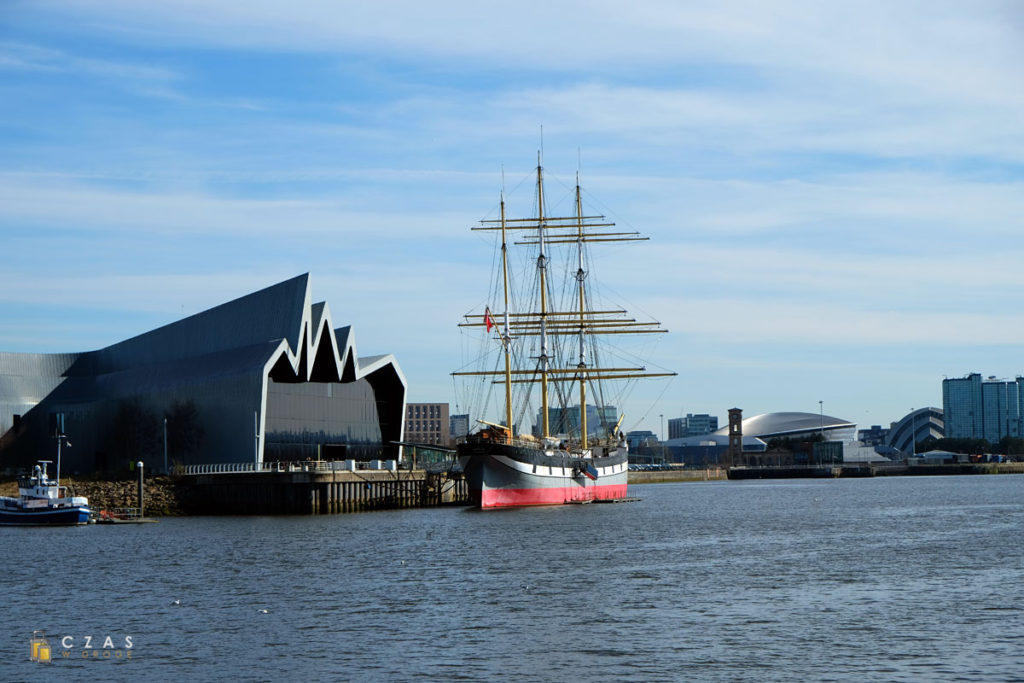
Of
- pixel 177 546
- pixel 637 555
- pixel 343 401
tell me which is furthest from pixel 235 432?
pixel 637 555

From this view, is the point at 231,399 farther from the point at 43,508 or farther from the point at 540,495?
the point at 540,495

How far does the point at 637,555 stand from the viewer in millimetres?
56250

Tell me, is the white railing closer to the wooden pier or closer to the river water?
the wooden pier

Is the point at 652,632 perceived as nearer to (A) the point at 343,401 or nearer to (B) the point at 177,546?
(B) the point at 177,546

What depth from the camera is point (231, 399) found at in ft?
324

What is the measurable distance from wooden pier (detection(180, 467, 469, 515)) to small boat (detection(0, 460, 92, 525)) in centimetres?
1200

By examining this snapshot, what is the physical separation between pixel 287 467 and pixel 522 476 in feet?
58.4

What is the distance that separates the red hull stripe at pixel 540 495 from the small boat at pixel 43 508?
2730 cm

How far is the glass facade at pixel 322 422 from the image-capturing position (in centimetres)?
9956

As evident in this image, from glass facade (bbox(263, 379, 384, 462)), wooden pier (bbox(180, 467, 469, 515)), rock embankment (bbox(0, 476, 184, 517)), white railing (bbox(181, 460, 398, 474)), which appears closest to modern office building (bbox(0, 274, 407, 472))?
glass facade (bbox(263, 379, 384, 462))

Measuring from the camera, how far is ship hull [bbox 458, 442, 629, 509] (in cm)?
9062

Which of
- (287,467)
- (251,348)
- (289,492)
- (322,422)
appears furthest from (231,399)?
(289,492)

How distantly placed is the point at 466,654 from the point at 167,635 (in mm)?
8961

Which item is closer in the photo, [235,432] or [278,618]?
[278,618]
